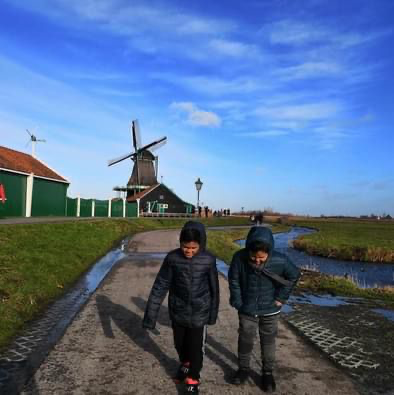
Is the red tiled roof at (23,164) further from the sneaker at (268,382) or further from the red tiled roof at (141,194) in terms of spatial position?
the sneaker at (268,382)

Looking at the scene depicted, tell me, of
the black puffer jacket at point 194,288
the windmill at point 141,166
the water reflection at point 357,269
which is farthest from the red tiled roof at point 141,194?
the black puffer jacket at point 194,288

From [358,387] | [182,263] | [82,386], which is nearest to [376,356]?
[358,387]

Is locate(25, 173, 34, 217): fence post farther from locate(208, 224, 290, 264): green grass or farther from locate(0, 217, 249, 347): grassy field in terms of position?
locate(208, 224, 290, 264): green grass

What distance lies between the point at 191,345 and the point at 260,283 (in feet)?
3.05

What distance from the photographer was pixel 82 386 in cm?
390

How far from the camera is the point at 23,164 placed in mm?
30406

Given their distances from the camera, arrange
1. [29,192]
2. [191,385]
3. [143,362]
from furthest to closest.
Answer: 1. [29,192]
2. [143,362]
3. [191,385]

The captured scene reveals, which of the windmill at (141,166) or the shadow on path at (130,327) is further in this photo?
the windmill at (141,166)

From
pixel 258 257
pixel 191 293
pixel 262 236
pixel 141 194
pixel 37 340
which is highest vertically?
pixel 141 194

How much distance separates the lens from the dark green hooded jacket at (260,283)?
4141mm

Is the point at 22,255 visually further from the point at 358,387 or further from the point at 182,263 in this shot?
the point at 358,387

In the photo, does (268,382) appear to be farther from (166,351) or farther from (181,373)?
(166,351)

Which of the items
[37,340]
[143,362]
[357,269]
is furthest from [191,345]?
[357,269]

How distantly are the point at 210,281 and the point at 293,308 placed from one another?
3.95m
